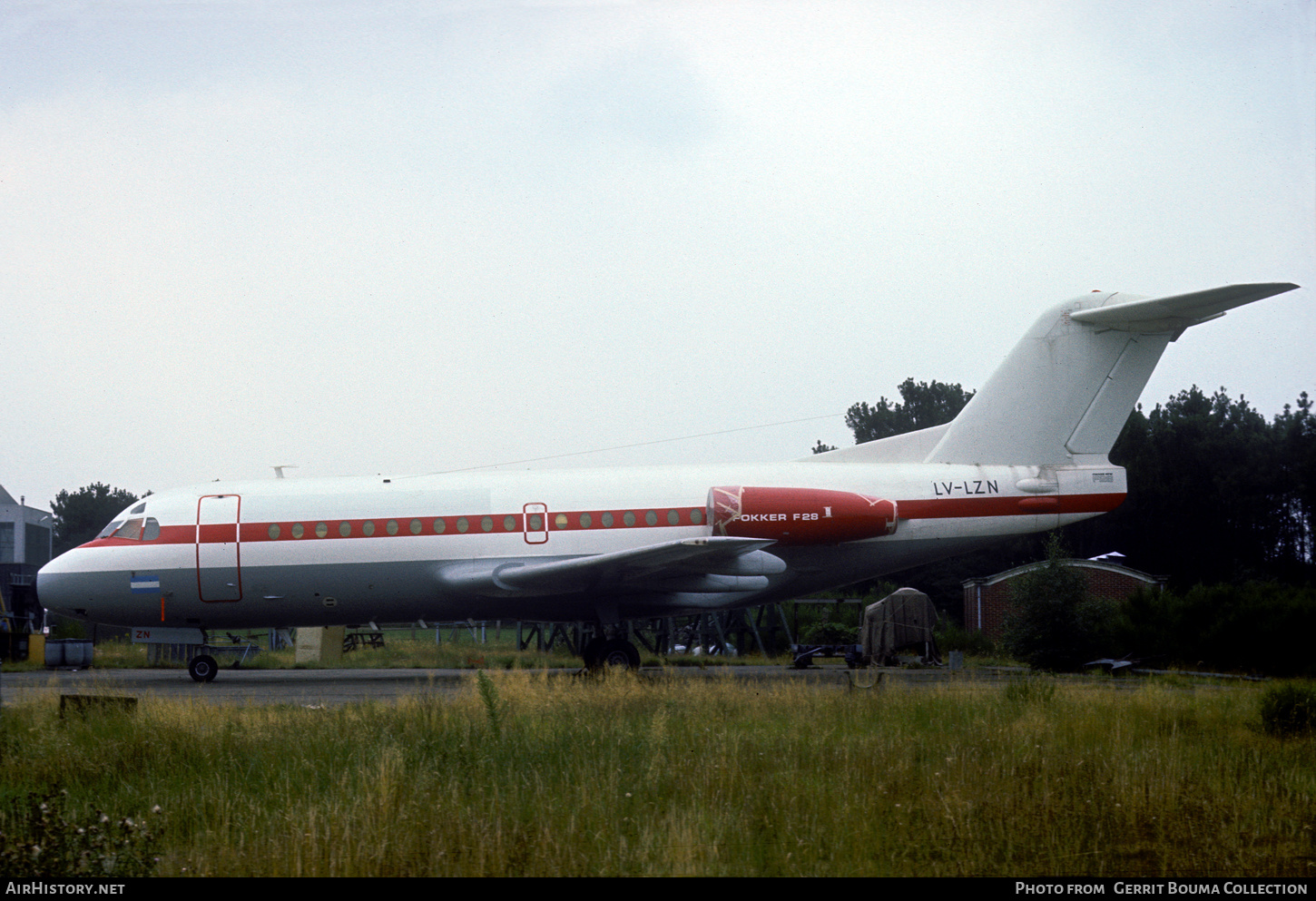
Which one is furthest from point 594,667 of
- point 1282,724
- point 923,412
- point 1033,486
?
point 923,412

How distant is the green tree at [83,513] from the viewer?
5853cm

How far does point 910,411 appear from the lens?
66312mm

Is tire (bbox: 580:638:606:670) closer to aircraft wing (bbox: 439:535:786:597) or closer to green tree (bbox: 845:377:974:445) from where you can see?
aircraft wing (bbox: 439:535:786:597)

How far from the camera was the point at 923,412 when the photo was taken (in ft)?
214

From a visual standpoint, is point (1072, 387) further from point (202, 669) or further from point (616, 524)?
point (202, 669)

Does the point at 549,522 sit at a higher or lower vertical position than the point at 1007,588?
higher

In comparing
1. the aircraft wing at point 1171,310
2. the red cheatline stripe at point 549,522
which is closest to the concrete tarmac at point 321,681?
the red cheatline stripe at point 549,522

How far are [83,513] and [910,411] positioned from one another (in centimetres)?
5008

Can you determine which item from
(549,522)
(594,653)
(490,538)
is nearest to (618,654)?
(594,653)

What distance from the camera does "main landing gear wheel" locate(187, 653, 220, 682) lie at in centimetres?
1845

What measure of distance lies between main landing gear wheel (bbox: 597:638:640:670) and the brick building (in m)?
→ 15.8

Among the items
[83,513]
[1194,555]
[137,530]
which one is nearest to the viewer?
[137,530]

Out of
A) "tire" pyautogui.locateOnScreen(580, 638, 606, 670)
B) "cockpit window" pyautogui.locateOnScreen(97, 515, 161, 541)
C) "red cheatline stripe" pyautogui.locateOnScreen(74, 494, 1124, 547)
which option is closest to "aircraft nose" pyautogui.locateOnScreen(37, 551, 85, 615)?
"cockpit window" pyautogui.locateOnScreen(97, 515, 161, 541)

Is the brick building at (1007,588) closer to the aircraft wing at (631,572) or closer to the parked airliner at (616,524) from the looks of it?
the parked airliner at (616,524)
